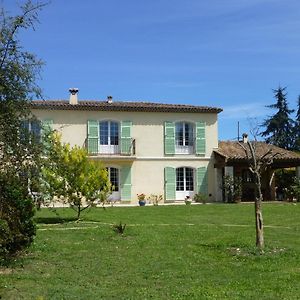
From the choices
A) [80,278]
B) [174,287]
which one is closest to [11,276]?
[80,278]

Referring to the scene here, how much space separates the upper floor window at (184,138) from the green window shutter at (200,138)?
36cm

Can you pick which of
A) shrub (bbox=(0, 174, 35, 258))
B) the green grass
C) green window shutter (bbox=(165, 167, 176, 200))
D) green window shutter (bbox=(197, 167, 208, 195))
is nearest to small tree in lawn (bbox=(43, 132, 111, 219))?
the green grass

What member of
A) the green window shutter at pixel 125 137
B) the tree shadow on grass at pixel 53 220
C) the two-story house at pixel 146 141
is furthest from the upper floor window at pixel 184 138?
the tree shadow on grass at pixel 53 220

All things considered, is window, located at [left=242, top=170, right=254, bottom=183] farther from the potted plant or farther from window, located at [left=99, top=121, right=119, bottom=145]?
window, located at [left=99, top=121, right=119, bottom=145]

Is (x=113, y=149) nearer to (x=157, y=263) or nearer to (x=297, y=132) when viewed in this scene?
(x=157, y=263)

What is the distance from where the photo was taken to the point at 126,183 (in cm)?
2808

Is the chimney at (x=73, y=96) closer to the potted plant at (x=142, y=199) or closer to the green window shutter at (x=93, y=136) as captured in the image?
the green window shutter at (x=93, y=136)

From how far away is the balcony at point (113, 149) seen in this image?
2767 cm

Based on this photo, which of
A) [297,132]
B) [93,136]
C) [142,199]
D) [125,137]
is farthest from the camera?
[297,132]

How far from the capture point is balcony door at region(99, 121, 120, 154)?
28.1 meters

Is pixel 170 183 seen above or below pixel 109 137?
below

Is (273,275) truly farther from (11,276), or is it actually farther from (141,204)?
(141,204)

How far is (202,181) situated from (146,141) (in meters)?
3.96

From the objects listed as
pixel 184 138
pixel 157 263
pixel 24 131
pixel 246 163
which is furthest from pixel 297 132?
pixel 24 131
